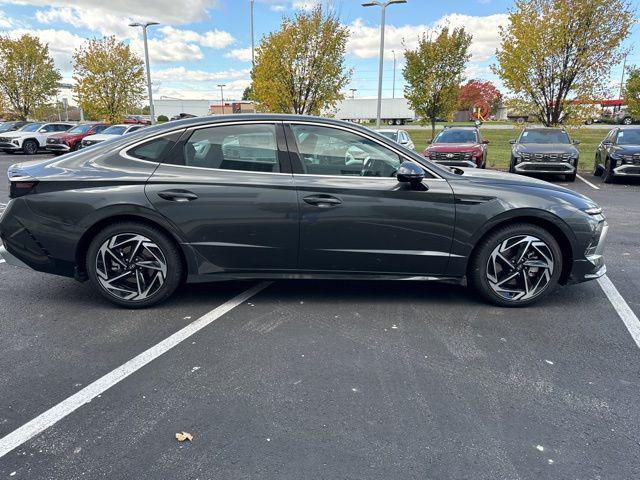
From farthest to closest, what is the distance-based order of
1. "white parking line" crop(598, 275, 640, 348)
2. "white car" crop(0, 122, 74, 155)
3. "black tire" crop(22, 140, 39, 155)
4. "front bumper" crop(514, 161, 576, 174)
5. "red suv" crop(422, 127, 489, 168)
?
1. "black tire" crop(22, 140, 39, 155)
2. "white car" crop(0, 122, 74, 155)
3. "red suv" crop(422, 127, 489, 168)
4. "front bumper" crop(514, 161, 576, 174)
5. "white parking line" crop(598, 275, 640, 348)

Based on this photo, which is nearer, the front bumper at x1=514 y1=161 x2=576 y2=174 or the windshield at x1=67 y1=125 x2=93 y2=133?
the front bumper at x1=514 y1=161 x2=576 y2=174

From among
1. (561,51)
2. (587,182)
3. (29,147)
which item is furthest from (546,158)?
(29,147)

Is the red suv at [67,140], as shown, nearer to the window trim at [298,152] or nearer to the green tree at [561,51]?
the green tree at [561,51]

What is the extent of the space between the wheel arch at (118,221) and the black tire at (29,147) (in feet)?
75.6

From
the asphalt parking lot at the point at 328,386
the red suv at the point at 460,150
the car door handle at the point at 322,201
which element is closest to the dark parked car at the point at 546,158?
the red suv at the point at 460,150

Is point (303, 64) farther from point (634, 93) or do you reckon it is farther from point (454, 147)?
point (634, 93)

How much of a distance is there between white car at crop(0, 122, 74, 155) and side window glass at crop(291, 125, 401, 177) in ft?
76.9

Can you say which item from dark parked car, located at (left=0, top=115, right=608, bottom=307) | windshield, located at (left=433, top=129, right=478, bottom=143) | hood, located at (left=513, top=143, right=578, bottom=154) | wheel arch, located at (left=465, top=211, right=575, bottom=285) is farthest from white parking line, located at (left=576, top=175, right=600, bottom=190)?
dark parked car, located at (left=0, top=115, right=608, bottom=307)

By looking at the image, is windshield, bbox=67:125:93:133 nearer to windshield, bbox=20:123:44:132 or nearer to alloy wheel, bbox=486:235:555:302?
windshield, bbox=20:123:44:132

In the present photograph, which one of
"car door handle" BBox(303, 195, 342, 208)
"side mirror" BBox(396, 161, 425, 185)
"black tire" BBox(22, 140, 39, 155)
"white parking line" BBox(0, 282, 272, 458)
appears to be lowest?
"black tire" BBox(22, 140, 39, 155)

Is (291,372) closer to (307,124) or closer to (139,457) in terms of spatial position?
(139,457)

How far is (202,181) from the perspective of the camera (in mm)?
3852

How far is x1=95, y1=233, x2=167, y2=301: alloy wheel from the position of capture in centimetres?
392

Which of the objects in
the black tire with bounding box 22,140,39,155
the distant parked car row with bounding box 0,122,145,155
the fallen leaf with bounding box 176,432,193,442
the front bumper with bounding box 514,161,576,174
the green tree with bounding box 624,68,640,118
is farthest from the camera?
the green tree with bounding box 624,68,640,118
